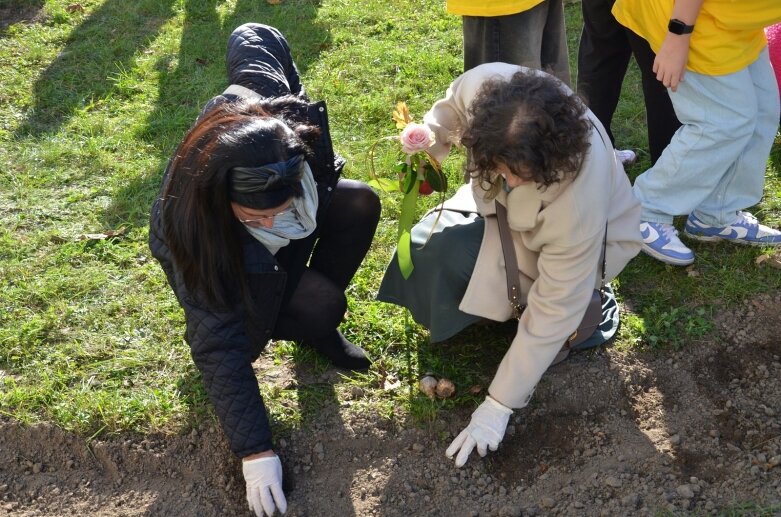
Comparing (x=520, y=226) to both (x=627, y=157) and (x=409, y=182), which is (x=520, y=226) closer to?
(x=409, y=182)

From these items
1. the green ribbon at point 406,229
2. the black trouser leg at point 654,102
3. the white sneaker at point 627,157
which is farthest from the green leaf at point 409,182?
the white sneaker at point 627,157

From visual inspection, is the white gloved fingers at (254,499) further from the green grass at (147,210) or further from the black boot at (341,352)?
the black boot at (341,352)

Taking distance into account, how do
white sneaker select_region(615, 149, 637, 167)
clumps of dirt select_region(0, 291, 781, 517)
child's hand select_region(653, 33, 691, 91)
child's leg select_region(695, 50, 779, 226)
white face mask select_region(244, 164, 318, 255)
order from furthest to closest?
white sneaker select_region(615, 149, 637, 167), child's leg select_region(695, 50, 779, 226), child's hand select_region(653, 33, 691, 91), clumps of dirt select_region(0, 291, 781, 517), white face mask select_region(244, 164, 318, 255)

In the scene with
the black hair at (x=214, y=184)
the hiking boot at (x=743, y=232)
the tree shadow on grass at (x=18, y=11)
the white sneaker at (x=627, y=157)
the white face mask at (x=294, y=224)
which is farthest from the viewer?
the tree shadow on grass at (x=18, y=11)

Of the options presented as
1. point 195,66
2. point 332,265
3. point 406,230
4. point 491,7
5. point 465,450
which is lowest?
point 465,450

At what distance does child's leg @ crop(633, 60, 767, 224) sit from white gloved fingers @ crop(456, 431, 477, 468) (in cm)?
119

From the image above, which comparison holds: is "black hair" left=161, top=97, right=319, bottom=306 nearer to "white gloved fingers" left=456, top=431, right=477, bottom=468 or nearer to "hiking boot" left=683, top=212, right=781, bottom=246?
"white gloved fingers" left=456, top=431, right=477, bottom=468

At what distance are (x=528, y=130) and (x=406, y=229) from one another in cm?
62

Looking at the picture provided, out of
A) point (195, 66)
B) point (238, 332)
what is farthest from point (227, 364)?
point (195, 66)

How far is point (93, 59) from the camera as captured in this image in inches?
183

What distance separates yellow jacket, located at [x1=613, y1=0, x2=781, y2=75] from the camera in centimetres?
243

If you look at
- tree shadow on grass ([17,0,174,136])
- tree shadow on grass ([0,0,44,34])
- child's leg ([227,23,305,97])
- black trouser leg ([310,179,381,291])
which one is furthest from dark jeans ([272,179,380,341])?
tree shadow on grass ([0,0,44,34])

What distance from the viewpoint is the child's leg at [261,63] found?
7.89 ft

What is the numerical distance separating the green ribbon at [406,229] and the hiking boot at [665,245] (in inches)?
40.8
